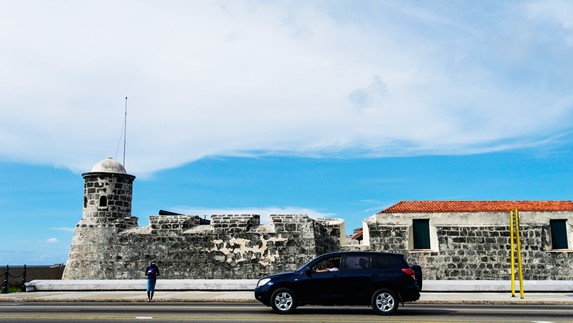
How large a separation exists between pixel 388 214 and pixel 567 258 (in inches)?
294

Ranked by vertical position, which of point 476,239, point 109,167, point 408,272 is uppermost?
point 109,167

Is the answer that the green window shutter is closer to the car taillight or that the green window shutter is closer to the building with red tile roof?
the building with red tile roof

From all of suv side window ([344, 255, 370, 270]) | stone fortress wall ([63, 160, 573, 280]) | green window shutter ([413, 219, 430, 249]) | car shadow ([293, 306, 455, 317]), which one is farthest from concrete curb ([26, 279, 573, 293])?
suv side window ([344, 255, 370, 270])

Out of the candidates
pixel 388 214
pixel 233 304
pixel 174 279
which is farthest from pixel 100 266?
pixel 388 214

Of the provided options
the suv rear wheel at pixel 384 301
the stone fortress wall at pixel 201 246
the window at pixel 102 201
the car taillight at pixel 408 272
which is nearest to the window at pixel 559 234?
the stone fortress wall at pixel 201 246

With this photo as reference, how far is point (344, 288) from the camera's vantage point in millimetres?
13602

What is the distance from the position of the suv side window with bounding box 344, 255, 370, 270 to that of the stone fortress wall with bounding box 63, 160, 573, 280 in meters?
8.63

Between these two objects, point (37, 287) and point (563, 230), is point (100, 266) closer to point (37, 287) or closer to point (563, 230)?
point (37, 287)

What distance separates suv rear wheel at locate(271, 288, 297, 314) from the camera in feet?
44.4

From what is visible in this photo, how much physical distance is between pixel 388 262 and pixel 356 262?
0.81 metres

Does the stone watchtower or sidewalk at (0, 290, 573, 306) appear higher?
the stone watchtower

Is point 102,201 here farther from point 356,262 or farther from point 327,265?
point 356,262

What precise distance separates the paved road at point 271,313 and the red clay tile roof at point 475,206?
7.85 m

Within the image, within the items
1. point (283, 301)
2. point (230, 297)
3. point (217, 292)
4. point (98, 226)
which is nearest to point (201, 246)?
point (217, 292)
